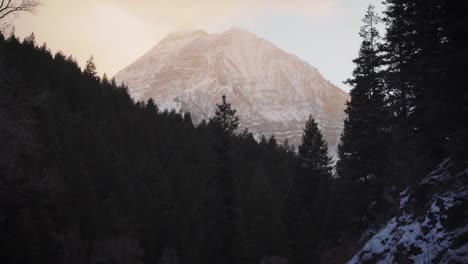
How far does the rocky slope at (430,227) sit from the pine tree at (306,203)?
23.3 m

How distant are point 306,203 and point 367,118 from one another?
14.7m

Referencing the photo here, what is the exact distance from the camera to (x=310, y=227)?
128 feet

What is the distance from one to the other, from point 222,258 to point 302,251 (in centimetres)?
738

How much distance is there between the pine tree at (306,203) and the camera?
38250 millimetres

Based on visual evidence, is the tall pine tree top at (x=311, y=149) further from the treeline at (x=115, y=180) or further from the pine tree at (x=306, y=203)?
the treeline at (x=115, y=180)

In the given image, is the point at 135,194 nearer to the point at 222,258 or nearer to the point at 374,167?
the point at 222,258

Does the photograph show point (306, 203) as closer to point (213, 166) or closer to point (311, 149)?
point (311, 149)

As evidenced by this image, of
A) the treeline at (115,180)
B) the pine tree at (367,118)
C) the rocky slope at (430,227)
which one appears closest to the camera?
the rocky slope at (430,227)

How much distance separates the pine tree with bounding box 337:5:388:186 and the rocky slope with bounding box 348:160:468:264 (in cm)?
1214

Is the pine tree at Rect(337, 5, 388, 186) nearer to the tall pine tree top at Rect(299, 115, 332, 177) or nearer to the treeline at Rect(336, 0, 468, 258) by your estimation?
the treeline at Rect(336, 0, 468, 258)

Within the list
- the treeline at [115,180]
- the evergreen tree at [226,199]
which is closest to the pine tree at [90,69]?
the treeline at [115,180]

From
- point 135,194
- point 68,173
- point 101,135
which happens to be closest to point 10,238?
point 68,173

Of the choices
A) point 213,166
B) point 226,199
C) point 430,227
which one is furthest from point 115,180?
point 430,227

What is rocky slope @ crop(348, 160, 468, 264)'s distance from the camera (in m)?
10.7
